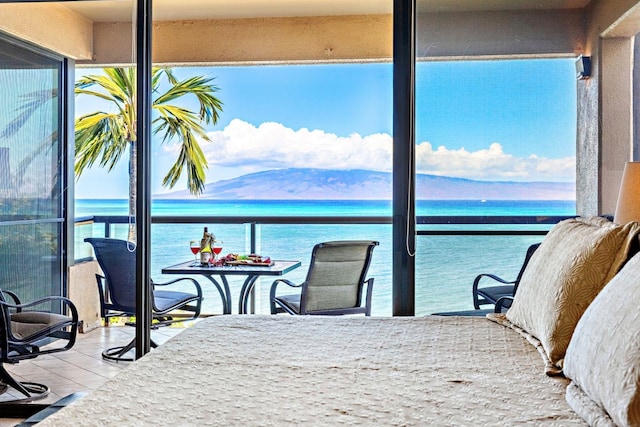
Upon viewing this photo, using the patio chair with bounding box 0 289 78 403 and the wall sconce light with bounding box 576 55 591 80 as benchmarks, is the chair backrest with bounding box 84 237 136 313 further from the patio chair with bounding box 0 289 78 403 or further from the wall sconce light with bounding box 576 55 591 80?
the wall sconce light with bounding box 576 55 591 80

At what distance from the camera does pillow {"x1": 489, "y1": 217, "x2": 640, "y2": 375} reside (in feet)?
5.97

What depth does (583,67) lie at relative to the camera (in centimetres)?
311

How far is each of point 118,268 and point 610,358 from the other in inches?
119

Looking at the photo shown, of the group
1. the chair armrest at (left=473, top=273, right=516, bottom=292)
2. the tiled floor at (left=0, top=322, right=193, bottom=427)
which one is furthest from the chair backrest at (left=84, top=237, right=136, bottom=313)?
the chair armrest at (left=473, top=273, right=516, bottom=292)

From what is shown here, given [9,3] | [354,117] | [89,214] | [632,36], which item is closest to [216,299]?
[89,214]

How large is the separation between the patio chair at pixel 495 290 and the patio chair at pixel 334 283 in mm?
1147

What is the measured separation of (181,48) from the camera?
16.6 feet

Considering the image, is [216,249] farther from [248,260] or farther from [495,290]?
[495,290]

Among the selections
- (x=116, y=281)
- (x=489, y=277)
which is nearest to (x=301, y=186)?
(x=116, y=281)

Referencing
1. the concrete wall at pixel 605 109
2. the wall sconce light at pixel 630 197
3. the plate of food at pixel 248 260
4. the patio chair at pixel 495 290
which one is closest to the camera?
the wall sconce light at pixel 630 197

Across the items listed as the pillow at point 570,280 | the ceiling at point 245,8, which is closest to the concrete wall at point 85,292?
the ceiling at point 245,8

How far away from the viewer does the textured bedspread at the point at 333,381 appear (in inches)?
54.7

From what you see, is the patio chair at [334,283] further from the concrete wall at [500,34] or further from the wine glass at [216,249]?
the concrete wall at [500,34]

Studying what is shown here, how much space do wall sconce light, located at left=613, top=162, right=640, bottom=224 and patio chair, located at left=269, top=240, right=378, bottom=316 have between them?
204 cm
